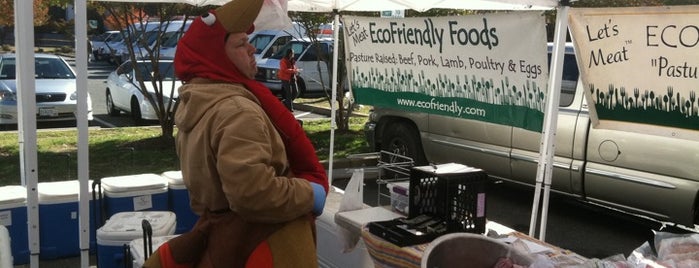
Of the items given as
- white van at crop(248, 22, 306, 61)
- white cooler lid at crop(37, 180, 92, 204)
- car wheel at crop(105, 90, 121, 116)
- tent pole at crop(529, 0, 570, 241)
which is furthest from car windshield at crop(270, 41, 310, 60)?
tent pole at crop(529, 0, 570, 241)

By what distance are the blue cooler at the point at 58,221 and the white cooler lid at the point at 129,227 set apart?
2.78ft

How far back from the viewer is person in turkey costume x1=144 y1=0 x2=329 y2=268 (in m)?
2.09

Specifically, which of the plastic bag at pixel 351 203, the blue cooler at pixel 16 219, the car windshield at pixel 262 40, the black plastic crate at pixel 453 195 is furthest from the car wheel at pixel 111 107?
the black plastic crate at pixel 453 195

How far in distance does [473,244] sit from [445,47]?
2.69 m

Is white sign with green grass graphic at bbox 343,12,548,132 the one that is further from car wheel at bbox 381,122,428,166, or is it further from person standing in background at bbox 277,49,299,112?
person standing in background at bbox 277,49,299,112

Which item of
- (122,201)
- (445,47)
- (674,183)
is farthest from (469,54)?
(122,201)

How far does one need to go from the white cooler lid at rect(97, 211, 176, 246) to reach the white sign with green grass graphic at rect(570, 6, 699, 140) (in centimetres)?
265

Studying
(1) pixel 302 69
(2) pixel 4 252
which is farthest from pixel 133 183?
(1) pixel 302 69

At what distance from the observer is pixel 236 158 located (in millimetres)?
2043

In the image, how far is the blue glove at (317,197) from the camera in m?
2.30

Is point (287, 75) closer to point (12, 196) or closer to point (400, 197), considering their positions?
point (12, 196)

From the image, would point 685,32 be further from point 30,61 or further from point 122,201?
point 122,201

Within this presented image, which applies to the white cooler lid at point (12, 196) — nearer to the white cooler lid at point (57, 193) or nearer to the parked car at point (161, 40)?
the white cooler lid at point (57, 193)

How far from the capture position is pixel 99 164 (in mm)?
8375
